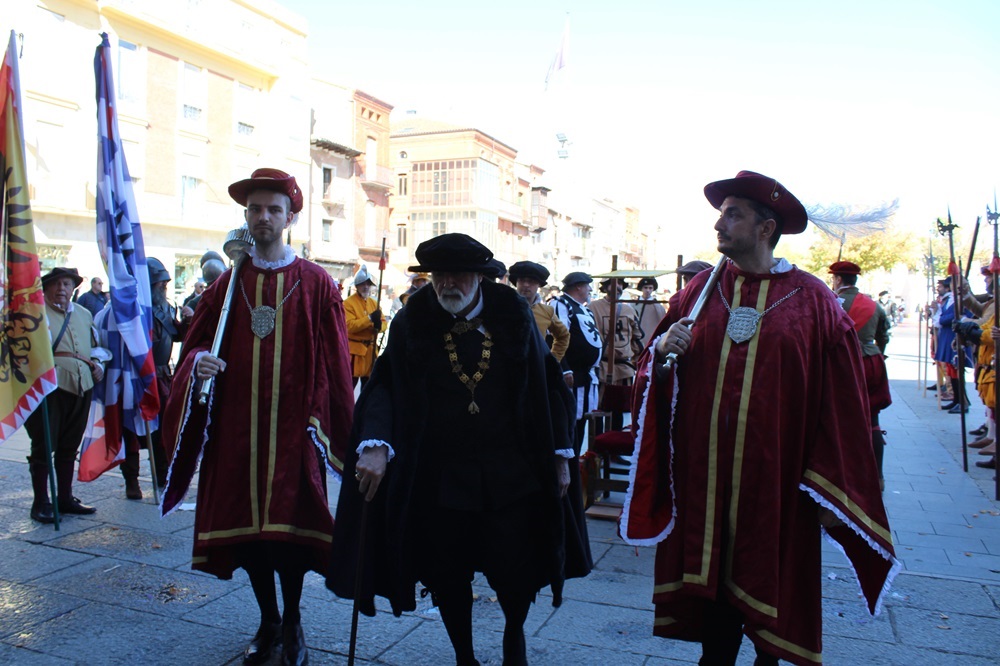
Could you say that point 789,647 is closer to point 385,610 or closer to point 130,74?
point 385,610

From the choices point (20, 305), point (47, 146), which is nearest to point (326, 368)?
point (20, 305)

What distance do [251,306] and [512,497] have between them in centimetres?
162

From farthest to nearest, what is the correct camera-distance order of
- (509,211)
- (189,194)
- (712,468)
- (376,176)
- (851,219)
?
(509,211), (376,176), (189,194), (851,219), (712,468)

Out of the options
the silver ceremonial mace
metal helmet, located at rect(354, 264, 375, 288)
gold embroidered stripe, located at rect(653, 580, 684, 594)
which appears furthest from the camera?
metal helmet, located at rect(354, 264, 375, 288)

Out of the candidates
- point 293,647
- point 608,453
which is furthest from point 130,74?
point 293,647

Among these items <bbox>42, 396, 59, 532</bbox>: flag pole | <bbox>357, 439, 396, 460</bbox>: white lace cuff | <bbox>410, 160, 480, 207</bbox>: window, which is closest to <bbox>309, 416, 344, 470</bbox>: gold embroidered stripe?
<bbox>357, 439, 396, 460</bbox>: white lace cuff

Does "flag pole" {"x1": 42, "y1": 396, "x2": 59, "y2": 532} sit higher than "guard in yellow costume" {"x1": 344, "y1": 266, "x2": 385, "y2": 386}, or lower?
lower

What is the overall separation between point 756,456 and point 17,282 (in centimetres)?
491

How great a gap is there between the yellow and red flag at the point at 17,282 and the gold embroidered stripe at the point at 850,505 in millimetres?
4805

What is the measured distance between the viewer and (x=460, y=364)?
3.31 metres

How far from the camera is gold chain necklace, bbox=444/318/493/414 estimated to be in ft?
10.8

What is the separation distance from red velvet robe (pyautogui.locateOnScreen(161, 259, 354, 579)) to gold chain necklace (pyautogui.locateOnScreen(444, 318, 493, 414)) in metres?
0.81

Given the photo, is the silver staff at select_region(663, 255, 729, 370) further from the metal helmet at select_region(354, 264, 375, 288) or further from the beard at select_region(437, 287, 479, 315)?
the metal helmet at select_region(354, 264, 375, 288)

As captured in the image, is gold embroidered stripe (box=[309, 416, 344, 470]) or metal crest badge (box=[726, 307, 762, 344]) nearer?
metal crest badge (box=[726, 307, 762, 344])
